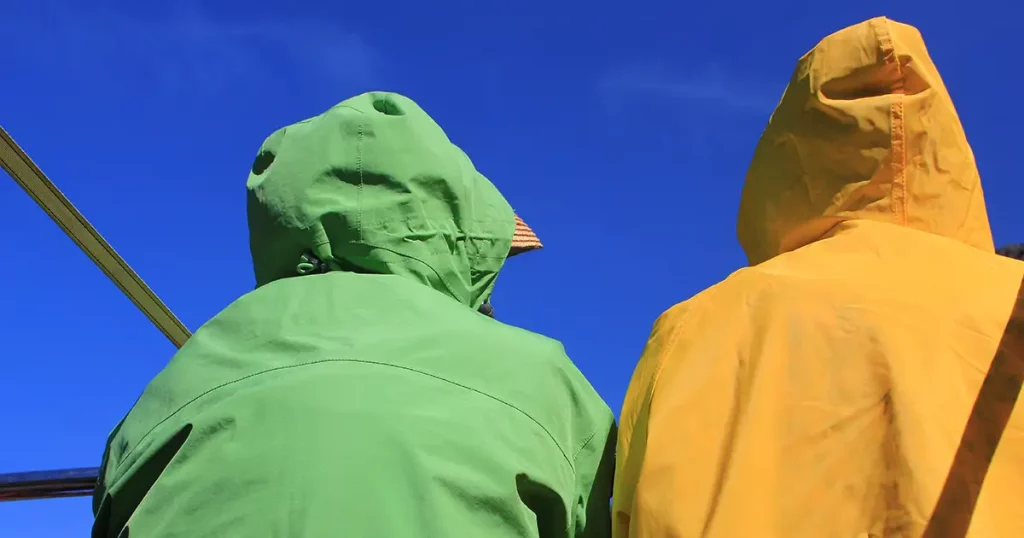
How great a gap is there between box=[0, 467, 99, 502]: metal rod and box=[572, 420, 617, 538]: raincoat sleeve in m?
0.88

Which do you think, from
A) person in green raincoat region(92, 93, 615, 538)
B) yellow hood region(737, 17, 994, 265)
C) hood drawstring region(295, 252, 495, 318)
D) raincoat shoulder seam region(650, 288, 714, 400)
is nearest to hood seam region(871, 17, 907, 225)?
yellow hood region(737, 17, 994, 265)

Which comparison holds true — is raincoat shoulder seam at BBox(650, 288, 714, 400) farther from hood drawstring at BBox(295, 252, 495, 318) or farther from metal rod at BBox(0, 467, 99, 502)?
metal rod at BBox(0, 467, 99, 502)

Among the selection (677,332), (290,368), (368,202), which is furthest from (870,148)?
(290,368)

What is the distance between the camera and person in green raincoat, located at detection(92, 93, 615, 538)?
3.23 feet

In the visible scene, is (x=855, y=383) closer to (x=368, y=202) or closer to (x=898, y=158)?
(x=898, y=158)

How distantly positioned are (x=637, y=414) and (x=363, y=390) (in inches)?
12.3

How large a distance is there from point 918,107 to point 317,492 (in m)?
0.92

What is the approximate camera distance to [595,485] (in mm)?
1205

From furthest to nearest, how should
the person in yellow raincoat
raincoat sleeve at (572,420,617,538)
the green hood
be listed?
the green hood, raincoat sleeve at (572,420,617,538), the person in yellow raincoat

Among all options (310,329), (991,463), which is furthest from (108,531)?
(991,463)

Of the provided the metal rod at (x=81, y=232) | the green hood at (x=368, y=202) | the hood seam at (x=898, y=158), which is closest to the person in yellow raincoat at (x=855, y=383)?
the hood seam at (x=898, y=158)

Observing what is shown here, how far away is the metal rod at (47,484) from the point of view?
165 cm

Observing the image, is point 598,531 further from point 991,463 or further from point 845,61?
point 845,61

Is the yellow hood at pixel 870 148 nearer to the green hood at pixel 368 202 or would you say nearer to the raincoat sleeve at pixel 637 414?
the raincoat sleeve at pixel 637 414
